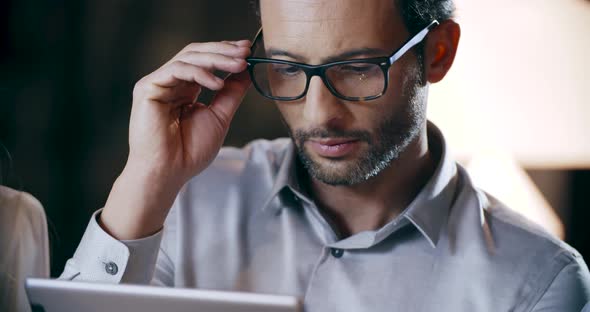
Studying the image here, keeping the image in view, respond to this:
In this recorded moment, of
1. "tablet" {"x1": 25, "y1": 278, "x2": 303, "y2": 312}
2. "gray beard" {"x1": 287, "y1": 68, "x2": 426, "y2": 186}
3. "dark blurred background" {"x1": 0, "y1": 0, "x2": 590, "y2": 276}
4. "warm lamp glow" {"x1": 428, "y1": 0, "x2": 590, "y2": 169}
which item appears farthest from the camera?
"warm lamp glow" {"x1": 428, "y1": 0, "x2": 590, "y2": 169}

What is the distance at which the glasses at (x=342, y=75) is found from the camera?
1169 mm

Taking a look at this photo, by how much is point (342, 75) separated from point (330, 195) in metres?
0.33

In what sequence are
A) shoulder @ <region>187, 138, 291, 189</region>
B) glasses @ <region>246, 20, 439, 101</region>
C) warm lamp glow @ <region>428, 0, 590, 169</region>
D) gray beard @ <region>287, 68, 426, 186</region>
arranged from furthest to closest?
warm lamp glow @ <region>428, 0, 590, 169</region>
shoulder @ <region>187, 138, 291, 189</region>
gray beard @ <region>287, 68, 426, 186</region>
glasses @ <region>246, 20, 439, 101</region>

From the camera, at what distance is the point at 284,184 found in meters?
1.41

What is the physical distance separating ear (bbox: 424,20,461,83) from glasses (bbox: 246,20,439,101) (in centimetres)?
8

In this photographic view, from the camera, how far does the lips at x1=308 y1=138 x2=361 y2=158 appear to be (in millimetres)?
1242

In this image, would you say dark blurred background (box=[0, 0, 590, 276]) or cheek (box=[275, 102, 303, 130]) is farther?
dark blurred background (box=[0, 0, 590, 276])

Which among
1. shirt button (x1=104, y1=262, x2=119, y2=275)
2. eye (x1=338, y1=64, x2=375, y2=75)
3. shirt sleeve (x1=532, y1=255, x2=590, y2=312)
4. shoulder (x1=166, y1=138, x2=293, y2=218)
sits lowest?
shirt sleeve (x1=532, y1=255, x2=590, y2=312)

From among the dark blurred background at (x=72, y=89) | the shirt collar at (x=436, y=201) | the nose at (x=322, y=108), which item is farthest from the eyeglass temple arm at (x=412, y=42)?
the dark blurred background at (x=72, y=89)

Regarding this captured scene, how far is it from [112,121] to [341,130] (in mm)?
596

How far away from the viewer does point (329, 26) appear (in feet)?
3.91

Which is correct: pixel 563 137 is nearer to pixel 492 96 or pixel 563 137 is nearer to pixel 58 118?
pixel 492 96

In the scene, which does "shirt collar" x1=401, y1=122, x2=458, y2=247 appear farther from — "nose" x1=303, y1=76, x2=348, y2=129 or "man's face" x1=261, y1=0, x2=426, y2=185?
"nose" x1=303, y1=76, x2=348, y2=129

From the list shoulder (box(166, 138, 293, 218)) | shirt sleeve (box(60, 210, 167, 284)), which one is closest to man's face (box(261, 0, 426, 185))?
shoulder (box(166, 138, 293, 218))
